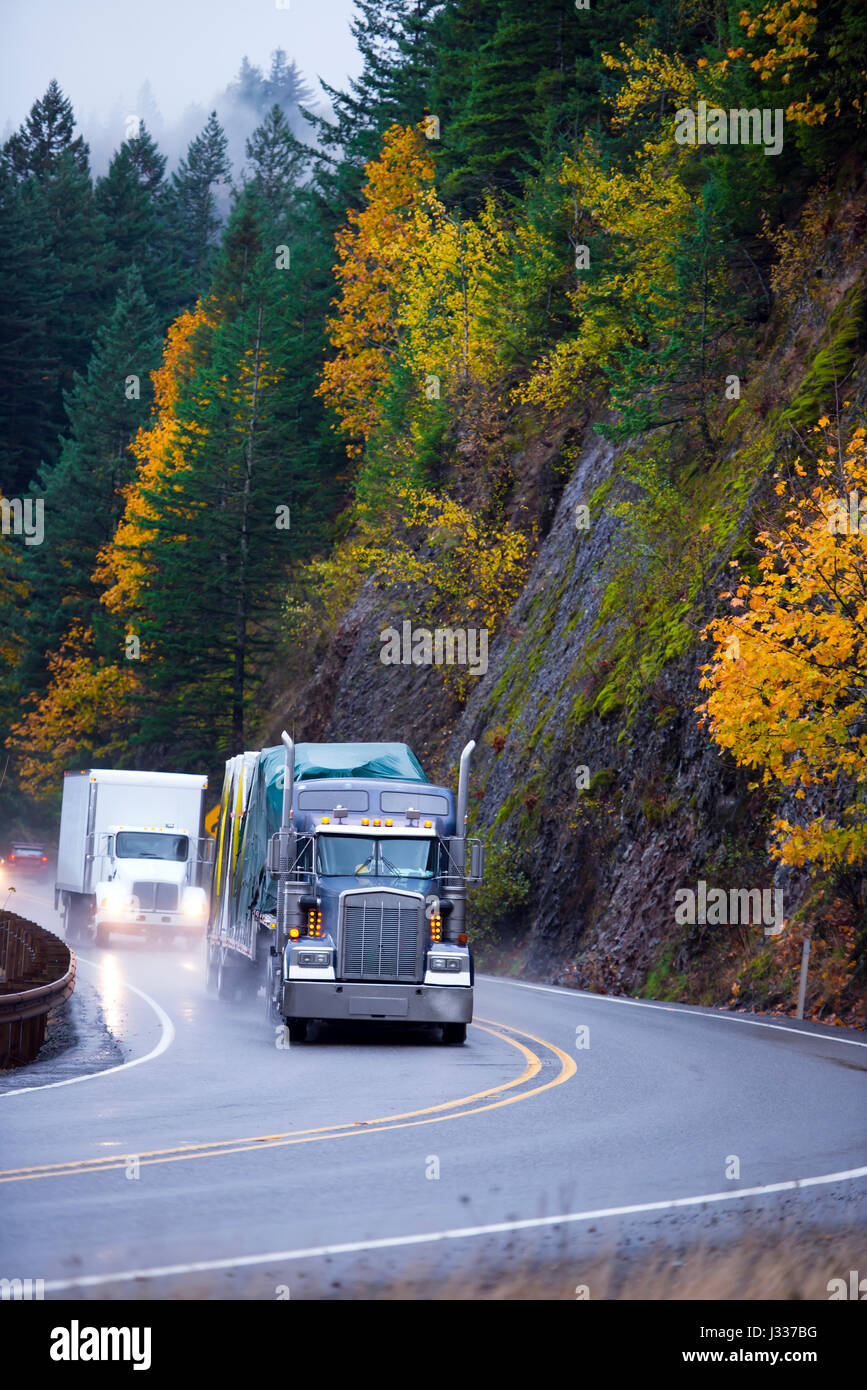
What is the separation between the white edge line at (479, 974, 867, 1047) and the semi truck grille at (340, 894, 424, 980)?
5414 millimetres

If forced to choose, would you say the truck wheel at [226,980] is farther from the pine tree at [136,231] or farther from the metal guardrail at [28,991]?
the pine tree at [136,231]

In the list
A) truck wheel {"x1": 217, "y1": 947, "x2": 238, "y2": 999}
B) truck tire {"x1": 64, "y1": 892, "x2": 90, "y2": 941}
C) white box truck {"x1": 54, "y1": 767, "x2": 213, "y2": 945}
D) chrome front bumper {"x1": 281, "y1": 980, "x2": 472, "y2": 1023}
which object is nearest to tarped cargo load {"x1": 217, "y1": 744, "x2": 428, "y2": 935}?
truck wheel {"x1": 217, "y1": 947, "x2": 238, "y2": 999}

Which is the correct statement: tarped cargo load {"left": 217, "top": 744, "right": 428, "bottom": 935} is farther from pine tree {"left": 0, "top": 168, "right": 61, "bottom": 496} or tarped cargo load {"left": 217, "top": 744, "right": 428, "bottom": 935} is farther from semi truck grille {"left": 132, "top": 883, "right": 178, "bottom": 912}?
pine tree {"left": 0, "top": 168, "right": 61, "bottom": 496}

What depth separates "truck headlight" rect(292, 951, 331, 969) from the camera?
16656mm

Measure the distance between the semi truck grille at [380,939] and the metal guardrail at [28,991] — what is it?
3358 mm

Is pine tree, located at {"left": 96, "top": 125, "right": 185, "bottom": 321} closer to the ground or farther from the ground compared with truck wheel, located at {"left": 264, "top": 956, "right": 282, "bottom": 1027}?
farther from the ground

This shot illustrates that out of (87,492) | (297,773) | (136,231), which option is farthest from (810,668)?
(136,231)

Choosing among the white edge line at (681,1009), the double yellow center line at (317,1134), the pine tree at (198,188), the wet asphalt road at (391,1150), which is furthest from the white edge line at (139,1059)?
the pine tree at (198,188)

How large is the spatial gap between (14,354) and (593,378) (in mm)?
45444

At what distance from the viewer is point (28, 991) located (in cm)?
1533

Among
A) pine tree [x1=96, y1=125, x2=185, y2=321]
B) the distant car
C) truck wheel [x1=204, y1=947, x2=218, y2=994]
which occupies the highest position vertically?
pine tree [x1=96, y1=125, x2=185, y2=321]

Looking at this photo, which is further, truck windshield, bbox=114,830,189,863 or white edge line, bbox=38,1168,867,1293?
truck windshield, bbox=114,830,189,863

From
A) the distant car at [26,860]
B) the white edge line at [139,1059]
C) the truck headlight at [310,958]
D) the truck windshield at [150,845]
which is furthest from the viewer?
the distant car at [26,860]

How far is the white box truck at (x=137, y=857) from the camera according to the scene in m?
32.5
